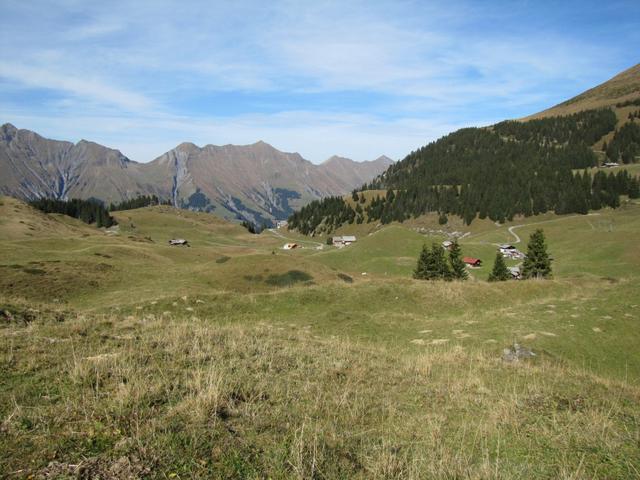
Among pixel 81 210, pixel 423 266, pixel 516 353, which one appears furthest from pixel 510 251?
pixel 81 210

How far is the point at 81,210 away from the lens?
181 m

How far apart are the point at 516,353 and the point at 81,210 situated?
669 feet

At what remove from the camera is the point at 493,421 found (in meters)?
8.37

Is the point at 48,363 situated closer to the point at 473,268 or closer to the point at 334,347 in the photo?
the point at 334,347

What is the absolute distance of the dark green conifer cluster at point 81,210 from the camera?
171 metres

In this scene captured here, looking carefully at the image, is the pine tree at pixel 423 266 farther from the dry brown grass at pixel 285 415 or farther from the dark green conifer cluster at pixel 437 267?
the dry brown grass at pixel 285 415

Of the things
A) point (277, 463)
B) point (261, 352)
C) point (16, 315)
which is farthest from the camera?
point (16, 315)

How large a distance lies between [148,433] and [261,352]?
6355 millimetres

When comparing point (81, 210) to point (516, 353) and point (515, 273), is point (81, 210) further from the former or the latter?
point (516, 353)

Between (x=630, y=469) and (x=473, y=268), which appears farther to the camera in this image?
(x=473, y=268)

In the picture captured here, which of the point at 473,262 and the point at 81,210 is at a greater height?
the point at 81,210

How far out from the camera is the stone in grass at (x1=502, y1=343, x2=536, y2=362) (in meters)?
17.6

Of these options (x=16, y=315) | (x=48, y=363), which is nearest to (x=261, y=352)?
(x=48, y=363)

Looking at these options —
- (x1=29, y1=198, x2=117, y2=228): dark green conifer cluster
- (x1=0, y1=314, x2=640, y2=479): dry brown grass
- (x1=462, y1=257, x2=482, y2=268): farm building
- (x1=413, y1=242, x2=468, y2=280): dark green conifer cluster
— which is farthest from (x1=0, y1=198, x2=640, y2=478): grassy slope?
(x1=29, y1=198, x2=117, y2=228): dark green conifer cluster
